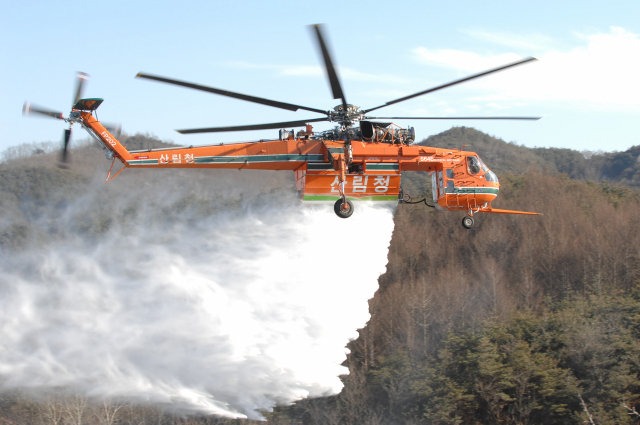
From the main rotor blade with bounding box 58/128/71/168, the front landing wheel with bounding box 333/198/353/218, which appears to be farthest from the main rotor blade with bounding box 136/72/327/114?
the main rotor blade with bounding box 58/128/71/168

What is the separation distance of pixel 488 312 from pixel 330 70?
2894 cm

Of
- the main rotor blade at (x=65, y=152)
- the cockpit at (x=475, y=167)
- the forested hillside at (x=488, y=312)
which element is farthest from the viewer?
the forested hillside at (x=488, y=312)

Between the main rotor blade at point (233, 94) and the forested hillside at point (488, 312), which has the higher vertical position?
the main rotor blade at point (233, 94)

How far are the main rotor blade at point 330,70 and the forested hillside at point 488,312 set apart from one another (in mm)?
7531

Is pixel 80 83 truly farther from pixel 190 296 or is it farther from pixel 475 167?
pixel 475 167

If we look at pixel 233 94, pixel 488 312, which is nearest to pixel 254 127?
pixel 233 94

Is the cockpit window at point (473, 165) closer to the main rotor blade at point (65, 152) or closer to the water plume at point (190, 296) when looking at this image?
the water plume at point (190, 296)

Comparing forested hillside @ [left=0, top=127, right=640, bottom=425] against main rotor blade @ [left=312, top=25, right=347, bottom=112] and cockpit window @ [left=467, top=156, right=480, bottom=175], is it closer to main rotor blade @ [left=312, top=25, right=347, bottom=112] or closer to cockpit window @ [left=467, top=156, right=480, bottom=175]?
main rotor blade @ [left=312, top=25, right=347, bottom=112]

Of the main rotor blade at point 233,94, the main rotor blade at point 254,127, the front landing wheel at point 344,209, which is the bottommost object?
the front landing wheel at point 344,209

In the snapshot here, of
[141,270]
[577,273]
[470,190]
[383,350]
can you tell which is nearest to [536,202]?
[577,273]

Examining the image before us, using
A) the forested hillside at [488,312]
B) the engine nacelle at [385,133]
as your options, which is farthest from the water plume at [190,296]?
the engine nacelle at [385,133]

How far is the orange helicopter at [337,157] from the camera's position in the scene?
1514 centimetres

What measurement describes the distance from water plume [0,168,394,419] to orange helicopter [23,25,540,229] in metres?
1.42

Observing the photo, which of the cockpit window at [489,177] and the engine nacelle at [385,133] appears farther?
the cockpit window at [489,177]
